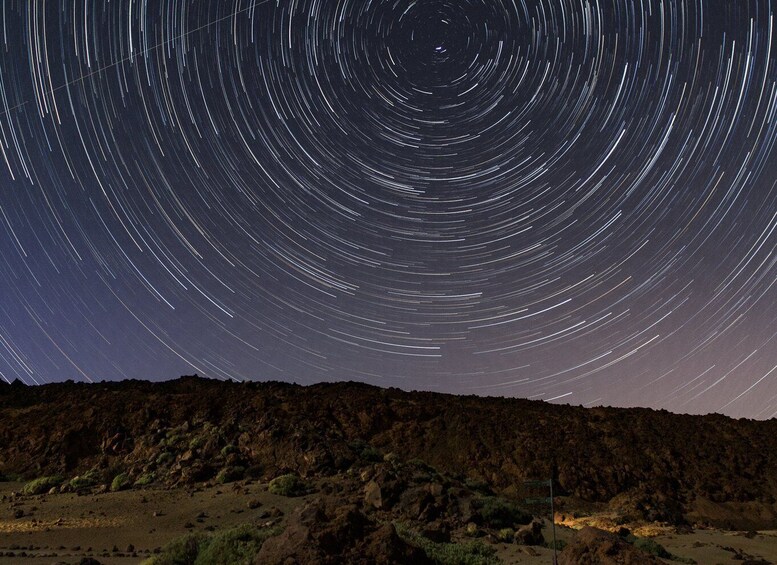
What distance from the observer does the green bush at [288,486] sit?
1827cm

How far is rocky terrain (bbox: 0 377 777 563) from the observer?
18938 millimetres

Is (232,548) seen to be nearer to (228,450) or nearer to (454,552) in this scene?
(454,552)

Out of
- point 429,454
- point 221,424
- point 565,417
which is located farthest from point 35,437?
point 565,417

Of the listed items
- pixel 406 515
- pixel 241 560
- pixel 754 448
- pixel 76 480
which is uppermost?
pixel 754 448

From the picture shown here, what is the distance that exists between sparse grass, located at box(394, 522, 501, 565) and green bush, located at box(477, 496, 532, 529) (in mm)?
2642

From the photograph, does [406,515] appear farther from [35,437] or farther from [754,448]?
[754,448]

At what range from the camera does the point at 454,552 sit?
1100cm

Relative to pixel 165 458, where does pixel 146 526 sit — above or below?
below

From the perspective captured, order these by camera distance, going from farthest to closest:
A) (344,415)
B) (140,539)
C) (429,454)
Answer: (344,415), (429,454), (140,539)

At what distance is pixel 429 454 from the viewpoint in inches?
1062

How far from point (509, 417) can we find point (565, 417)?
3.10 metres

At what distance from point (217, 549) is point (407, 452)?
17655 mm

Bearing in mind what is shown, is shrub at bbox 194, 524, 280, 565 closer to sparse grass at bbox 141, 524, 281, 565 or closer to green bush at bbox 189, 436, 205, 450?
sparse grass at bbox 141, 524, 281, 565

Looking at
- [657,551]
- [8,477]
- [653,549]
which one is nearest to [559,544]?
[653,549]
